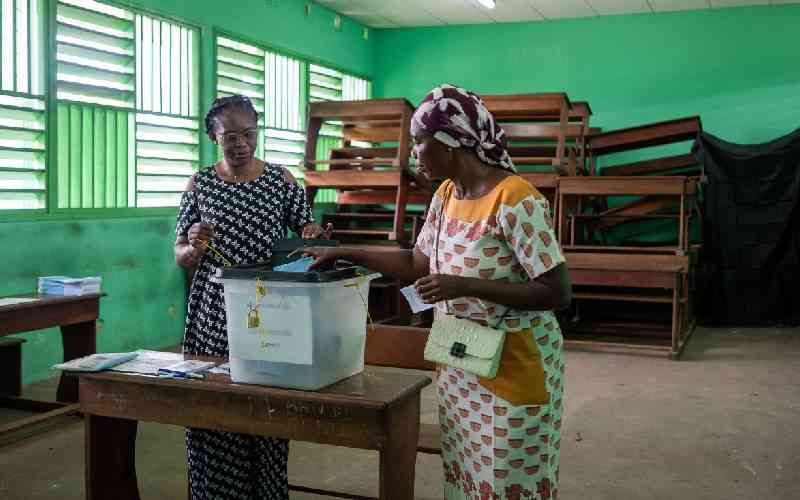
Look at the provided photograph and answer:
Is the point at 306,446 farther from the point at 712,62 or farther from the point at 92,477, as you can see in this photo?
the point at 712,62

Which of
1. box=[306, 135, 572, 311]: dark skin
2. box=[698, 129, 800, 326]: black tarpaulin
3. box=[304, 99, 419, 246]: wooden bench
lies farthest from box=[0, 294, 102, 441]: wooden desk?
→ box=[698, 129, 800, 326]: black tarpaulin

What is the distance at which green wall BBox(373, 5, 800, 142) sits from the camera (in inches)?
354

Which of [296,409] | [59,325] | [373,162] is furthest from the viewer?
[373,162]

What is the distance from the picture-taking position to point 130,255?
247 inches

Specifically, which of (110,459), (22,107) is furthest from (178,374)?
(22,107)

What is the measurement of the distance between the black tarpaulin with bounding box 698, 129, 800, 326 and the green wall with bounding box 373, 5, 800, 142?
93 centimetres

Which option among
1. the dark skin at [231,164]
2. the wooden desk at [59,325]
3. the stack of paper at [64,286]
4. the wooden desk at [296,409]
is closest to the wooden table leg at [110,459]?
the wooden desk at [296,409]

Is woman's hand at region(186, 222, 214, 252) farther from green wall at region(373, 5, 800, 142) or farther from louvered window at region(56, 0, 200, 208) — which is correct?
green wall at region(373, 5, 800, 142)

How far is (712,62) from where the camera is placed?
9.20 meters

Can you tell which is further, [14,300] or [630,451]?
[14,300]

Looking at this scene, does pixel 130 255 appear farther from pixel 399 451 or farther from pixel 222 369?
pixel 399 451

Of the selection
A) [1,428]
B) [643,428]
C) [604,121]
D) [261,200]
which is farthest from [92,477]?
[604,121]

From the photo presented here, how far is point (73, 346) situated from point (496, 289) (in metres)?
3.62

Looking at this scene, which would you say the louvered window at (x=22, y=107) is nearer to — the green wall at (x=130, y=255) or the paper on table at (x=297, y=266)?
the green wall at (x=130, y=255)
